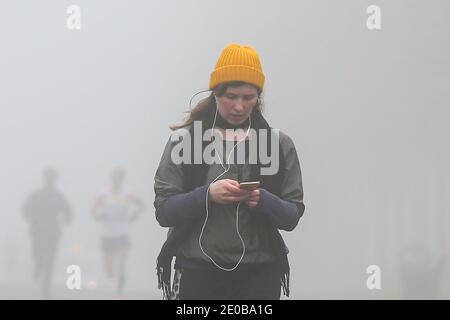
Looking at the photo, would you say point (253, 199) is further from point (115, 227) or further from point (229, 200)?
point (115, 227)

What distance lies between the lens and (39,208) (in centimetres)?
384

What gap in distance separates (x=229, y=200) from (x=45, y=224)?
8.25ft

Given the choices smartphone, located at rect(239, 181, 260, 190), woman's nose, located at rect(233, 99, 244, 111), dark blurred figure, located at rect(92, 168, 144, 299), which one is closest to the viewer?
smartphone, located at rect(239, 181, 260, 190)

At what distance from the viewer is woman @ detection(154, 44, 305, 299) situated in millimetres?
1699

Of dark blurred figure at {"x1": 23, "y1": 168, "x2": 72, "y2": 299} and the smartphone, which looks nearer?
the smartphone

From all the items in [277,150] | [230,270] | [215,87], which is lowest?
[230,270]

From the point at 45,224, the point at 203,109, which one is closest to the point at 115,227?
the point at 45,224

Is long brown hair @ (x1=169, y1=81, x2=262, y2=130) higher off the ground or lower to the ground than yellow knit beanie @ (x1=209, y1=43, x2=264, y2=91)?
lower

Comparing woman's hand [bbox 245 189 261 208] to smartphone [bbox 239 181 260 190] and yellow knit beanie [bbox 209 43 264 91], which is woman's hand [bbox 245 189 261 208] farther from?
yellow knit beanie [bbox 209 43 264 91]

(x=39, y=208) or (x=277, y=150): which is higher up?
(x=277, y=150)

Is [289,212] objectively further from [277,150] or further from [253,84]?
[253,84]

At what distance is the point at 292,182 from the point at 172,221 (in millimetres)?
372

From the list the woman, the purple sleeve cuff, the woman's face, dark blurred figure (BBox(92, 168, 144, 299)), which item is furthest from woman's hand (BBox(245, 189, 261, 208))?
dark blurred figure (BBox(92, 168, 144, 299))
